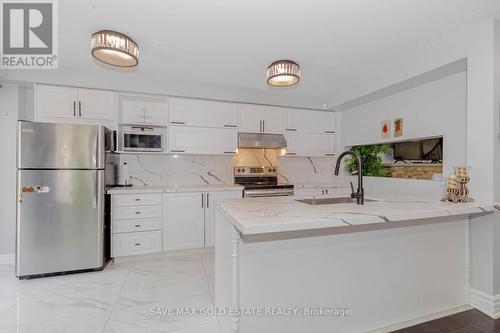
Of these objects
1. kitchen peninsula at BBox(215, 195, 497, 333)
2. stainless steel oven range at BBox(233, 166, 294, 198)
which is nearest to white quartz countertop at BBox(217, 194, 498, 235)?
kitchen peninsula at BBox(215, 195, 497, 333)

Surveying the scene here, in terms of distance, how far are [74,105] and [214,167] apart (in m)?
2.02

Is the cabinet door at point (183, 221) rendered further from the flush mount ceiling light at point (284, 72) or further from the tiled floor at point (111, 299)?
the flush mount ceiling light at point (284, 72)

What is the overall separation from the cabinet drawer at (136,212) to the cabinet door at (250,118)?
1.71m

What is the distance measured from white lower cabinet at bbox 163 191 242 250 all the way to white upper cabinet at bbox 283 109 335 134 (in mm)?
1653

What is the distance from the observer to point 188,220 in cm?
328

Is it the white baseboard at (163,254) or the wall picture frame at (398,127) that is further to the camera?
the wall picture frame at (398,127)

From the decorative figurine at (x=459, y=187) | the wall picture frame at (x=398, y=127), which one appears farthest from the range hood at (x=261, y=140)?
the decorative figurine at (x=459, y=187)

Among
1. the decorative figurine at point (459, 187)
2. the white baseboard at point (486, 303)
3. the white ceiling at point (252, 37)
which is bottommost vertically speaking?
the white baseboard at point (486, 303)

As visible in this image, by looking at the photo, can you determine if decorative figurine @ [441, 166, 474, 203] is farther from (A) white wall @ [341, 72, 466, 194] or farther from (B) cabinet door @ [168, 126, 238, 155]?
(B) cabinet door @ [168, 126, 238, 155]

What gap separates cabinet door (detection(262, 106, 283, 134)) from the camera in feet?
12.9

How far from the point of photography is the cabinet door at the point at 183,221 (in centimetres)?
319

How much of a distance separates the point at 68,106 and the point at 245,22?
2452mm

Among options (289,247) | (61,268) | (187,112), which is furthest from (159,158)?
(289,247)

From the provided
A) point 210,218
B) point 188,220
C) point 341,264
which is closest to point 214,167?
point 210,218
